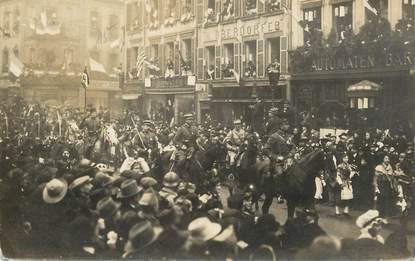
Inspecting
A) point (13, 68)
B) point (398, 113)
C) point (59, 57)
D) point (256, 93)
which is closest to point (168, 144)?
point (256, 93)

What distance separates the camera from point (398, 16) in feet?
16.8

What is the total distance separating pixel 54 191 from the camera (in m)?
5.48

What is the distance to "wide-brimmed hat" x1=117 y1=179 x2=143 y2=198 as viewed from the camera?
16.8 ft

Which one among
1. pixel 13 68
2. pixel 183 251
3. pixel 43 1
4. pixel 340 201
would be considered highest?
pixel 43 1

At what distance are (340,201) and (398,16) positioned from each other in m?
2.26

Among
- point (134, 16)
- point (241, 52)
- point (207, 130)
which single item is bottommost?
point (207, 130)

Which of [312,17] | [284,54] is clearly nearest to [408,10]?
[312,17]

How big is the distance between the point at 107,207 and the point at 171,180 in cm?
85

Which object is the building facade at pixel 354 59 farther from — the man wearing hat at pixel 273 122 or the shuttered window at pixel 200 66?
the shuttered window at pixel 200 66

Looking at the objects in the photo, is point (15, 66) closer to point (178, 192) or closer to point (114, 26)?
point (114, 26)

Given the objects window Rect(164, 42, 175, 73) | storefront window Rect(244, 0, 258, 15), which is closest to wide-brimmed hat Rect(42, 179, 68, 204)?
window Rect(164, 42, 175, 73)

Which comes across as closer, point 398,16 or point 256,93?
point 398,16

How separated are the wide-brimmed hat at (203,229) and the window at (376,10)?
10.0 ft

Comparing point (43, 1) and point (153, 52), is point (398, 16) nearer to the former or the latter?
point (153, 52)
